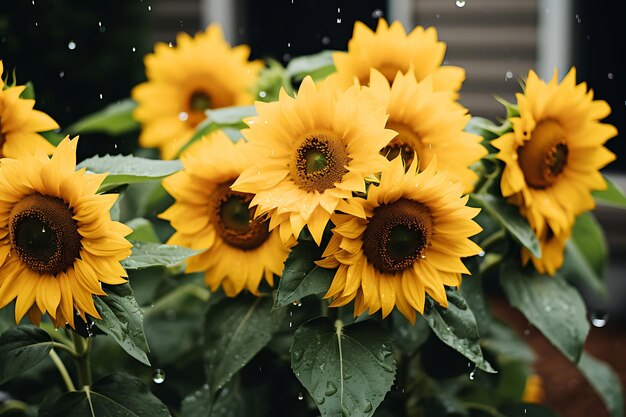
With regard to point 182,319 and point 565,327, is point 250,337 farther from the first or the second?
point 182,319

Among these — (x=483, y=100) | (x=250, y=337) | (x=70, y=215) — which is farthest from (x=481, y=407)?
(x=483, y=100)

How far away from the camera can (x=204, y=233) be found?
4.17 feet

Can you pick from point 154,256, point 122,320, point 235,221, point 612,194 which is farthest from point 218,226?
point 612,194

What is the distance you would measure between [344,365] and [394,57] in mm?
574

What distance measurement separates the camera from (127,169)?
45.7 inches

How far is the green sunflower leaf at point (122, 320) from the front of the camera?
1.02 m

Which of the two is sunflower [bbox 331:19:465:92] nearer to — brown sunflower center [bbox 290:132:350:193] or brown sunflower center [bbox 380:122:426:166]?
brown sunflower center [bbox 380:122:426:166]

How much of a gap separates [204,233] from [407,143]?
349 mm

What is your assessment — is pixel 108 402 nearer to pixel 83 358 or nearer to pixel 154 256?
pixel 83 358

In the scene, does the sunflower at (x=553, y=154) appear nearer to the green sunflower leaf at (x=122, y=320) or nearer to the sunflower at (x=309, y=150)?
the sunflower at (x=309, y=150)

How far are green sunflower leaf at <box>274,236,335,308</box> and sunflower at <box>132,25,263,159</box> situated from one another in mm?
955

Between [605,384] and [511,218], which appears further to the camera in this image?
[605,384]

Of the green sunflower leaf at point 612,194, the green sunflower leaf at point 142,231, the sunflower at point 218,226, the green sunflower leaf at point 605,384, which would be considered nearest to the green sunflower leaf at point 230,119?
the sunflower at point 218,226

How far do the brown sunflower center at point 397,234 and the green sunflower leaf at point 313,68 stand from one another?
498 millimetres
